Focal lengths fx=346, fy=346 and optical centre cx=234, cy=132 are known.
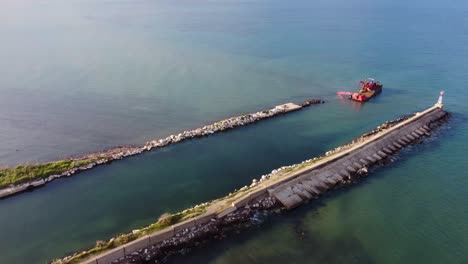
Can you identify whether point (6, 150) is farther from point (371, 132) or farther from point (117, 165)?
point (371, 132)

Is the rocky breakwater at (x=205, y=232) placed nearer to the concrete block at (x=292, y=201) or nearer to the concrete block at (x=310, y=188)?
the concrete block at (x=292, y=201)

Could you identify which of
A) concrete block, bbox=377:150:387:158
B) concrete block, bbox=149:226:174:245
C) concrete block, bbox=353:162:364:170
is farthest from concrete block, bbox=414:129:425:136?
concrete block, bbox=149:226:174:245

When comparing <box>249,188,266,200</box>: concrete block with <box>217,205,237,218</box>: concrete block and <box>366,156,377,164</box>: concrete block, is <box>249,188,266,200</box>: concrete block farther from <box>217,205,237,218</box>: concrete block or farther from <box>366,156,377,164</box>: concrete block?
<box>366,156,377,164</box>: concrete block

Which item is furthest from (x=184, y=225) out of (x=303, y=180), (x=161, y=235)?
(x=303, y=180)

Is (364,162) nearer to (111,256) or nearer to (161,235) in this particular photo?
(161,235)

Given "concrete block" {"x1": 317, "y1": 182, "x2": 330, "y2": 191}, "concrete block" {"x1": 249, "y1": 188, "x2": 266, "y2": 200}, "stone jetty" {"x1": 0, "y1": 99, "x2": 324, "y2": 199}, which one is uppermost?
"concrete block" {"x1": 249, "y1": 188, "x2": 266, "y2": 200}
